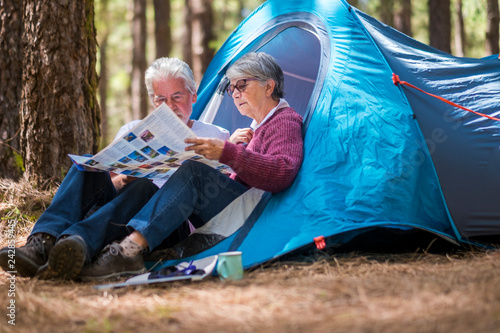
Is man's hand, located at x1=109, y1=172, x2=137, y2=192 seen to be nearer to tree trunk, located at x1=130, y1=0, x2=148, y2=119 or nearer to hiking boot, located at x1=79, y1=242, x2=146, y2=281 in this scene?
hiking boot, located at x1=79, y1=242, x2=146, y2=281

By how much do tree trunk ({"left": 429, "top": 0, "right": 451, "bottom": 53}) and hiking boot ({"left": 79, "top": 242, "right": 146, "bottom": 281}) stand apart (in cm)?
588

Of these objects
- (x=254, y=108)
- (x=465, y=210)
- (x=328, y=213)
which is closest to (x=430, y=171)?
(x=465, y=210)

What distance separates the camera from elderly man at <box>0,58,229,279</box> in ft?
7.39

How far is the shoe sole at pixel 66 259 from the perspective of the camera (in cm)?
222

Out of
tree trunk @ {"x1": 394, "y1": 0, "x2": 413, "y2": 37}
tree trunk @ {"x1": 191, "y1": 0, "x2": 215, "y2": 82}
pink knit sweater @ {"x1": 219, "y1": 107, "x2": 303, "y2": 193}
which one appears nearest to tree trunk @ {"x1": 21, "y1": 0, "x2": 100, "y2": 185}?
pink knit sweater @ {"x1": 219, "y1": 107, "x2": 303, "y2": 193}

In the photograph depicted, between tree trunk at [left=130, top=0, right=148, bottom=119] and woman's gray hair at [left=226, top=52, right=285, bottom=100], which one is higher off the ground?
tree trunk at [left=130, top=0, right=148, bottom=119]

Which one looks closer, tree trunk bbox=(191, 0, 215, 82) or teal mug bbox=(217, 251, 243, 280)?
teal mug bbox=(217, 251, 243, 280)

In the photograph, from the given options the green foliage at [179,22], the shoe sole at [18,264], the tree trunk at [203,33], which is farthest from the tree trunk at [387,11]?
the shoe sole at [18,264]

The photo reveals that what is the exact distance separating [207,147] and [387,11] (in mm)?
6766

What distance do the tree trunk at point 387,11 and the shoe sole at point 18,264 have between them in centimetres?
725

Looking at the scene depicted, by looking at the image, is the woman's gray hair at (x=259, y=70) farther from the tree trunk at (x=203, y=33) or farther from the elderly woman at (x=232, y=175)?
the tree trunk at (x=203, y=33)

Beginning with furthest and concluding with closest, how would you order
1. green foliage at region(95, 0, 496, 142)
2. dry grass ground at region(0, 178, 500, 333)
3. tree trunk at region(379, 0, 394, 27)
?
green foliage at region(95, 0, 496, 142)
tree trunk at region(379, 0, 394, 27)
dry grass ground at region(0, 178, 500, 333)

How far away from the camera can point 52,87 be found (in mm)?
3418

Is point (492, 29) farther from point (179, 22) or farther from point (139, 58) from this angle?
point (179, 22)
